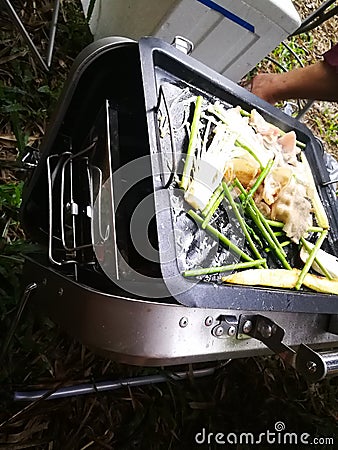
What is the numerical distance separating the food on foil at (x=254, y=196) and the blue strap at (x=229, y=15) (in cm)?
55

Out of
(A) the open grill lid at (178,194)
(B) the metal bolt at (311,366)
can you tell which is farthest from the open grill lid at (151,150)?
(B) the metal bolt at (311,366)

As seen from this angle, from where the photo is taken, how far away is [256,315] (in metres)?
0.96

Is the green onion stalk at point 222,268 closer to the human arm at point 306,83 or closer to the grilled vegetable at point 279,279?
the grilled vegetable at point 279,279

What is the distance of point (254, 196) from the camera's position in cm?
114

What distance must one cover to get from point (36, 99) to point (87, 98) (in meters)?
0.71

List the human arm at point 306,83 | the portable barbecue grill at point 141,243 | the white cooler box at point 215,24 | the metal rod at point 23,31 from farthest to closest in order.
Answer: the human arm at point 306,83
the white cooler box at point 215,24
the metal rod at point 23,31
the portable barbecue grill at point 141,243

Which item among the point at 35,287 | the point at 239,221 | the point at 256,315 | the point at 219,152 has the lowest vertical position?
the point at 35,287

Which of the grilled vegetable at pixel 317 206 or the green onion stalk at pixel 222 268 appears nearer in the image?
the green onion stalk at pixel 222 268

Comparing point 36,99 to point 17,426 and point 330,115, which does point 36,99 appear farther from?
point 330,115

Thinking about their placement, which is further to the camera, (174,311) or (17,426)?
(17,426)

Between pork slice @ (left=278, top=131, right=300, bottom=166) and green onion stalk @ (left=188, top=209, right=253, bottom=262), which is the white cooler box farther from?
green onion stalk @ (left=188, top=209, right=253, bottom=262)

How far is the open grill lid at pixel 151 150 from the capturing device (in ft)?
3.01

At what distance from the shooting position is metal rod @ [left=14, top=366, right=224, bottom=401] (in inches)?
54.1

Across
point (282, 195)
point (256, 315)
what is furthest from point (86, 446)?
point (282, 195)
